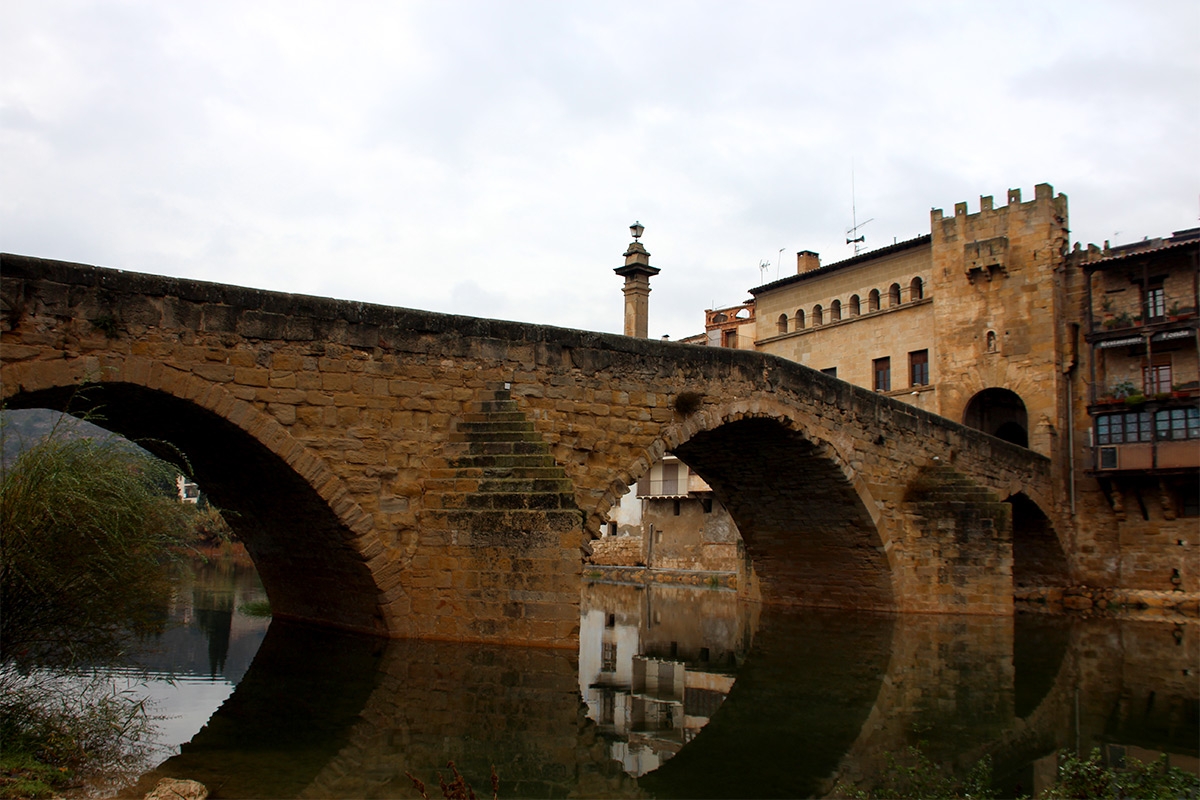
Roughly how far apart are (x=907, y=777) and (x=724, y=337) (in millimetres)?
29501

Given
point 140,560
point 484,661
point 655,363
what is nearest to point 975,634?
point 655,363

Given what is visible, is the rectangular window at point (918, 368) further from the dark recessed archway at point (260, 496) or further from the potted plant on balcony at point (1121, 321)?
the dark recessed archway at point (260, 496)

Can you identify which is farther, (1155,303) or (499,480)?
(1155,303)

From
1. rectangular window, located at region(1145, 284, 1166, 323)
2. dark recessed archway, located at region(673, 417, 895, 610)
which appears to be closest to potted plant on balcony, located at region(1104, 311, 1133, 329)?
rectangular window, located at region(1145, 284, 1166, 323)

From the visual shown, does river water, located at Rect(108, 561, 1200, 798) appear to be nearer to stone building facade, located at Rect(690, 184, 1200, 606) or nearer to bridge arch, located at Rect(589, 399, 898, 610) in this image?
bridge arch, located at Rect(589, 399, 898, 610)

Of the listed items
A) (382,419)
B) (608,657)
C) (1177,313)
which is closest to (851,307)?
(1177,313)

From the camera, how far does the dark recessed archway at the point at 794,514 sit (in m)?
14.6

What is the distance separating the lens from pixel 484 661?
8.65m

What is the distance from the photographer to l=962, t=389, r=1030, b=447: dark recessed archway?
23.6 metres

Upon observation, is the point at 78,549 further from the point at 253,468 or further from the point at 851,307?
the point at 851,307

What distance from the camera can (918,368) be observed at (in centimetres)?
2519

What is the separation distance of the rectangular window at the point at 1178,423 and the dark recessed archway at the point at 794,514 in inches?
322

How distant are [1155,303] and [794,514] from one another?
10221 millimetres

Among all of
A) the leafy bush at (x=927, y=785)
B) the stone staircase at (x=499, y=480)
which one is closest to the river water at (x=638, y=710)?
the leafy bush at (x=927, y=785)
